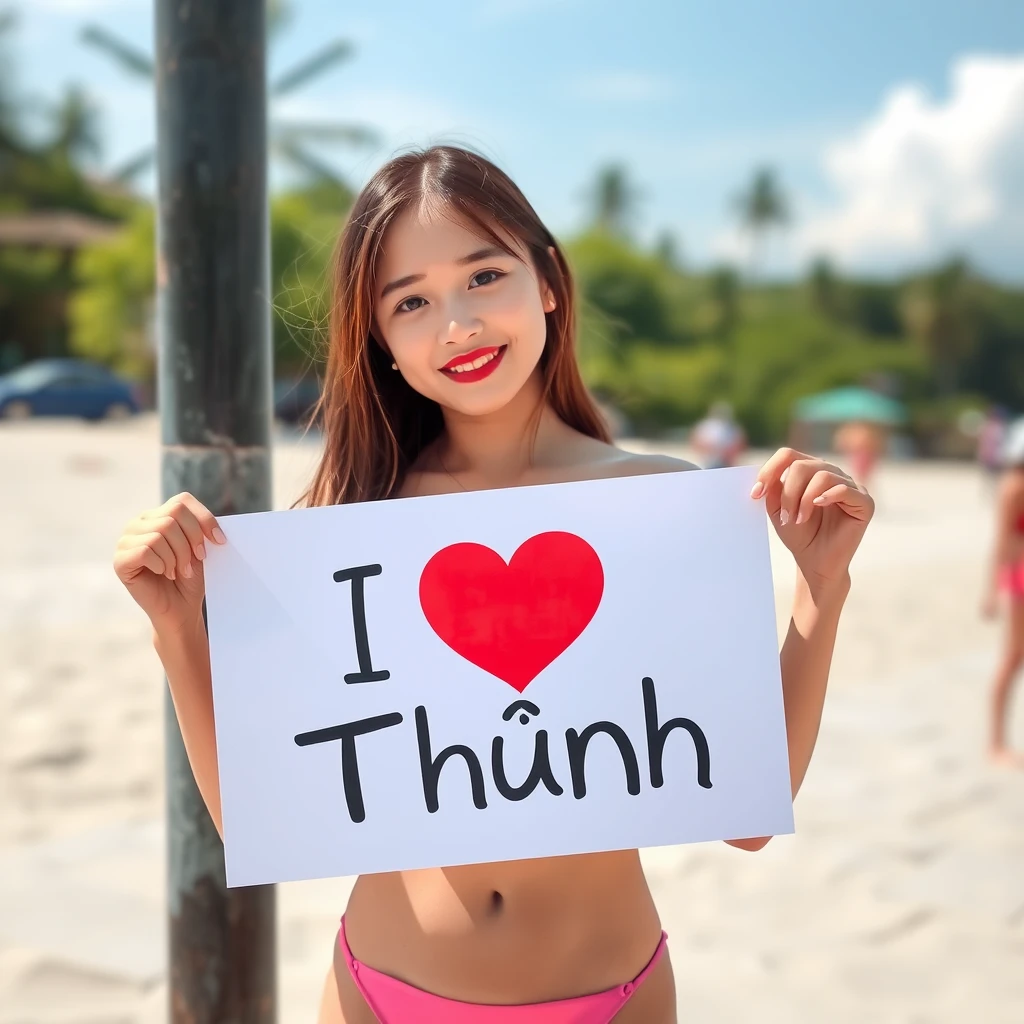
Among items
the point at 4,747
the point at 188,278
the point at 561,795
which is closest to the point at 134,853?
the point at 4,747

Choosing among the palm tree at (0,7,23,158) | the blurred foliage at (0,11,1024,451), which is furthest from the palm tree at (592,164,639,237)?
the palm tree at (0,7,23,158)

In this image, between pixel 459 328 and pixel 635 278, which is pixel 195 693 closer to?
pixel 459 328

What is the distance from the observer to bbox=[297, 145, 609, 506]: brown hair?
4.62 ft

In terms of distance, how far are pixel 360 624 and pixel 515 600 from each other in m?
0.18

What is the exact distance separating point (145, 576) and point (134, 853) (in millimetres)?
2323

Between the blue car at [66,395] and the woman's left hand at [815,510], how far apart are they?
22.6 metres

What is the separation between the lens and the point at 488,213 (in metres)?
1.40

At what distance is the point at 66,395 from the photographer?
22797 millimetres

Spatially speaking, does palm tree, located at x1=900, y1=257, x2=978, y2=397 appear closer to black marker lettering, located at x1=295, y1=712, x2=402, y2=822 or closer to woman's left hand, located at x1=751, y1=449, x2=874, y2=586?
woman's left hand, located at x1=751, y1=449, x2=874, y2=586

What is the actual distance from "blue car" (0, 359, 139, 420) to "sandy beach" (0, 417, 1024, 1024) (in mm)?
17213

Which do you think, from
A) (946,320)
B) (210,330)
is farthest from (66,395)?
(946,320)

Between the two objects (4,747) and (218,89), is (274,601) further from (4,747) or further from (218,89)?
(4,747)

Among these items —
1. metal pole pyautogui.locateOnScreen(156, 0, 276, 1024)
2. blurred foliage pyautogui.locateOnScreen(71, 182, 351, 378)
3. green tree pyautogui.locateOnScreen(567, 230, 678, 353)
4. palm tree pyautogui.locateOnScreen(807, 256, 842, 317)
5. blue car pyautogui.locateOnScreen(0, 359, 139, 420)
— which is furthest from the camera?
palm tree pyautogui.locateOnScreen(807, 256, 842, 317)

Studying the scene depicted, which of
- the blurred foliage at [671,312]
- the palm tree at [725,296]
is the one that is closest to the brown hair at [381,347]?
the blurred foliage at [671,312]
